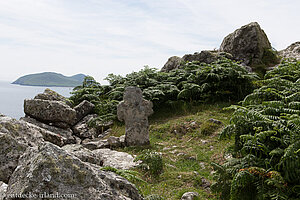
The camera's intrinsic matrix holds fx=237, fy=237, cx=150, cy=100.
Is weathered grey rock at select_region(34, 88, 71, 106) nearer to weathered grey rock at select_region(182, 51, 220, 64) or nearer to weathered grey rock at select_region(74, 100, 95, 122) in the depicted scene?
weathered grey rock at select_region(74, 100, 95, 122)

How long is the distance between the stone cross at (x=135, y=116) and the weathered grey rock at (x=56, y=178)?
6498 millimetres

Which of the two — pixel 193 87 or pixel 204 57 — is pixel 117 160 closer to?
pixel 193 87

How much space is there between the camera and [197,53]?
663 inches

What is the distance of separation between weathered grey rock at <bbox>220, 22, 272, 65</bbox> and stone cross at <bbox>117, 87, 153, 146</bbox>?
10632 millimetres

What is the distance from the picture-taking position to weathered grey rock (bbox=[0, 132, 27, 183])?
293cm

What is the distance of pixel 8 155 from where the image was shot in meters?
3.04

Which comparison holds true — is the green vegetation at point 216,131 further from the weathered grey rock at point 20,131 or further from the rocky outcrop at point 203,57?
the weathered grey rock at point 20,131

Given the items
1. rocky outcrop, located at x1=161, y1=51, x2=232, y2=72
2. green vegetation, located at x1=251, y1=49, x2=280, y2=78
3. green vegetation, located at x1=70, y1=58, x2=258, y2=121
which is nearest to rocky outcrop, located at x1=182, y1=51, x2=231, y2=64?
rocky outcrop, located at x1=161, y1=51, x2=232, y2=72

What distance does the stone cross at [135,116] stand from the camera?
8.88 metres

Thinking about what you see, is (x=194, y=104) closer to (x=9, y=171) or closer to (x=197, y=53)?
(x=197, y=53)

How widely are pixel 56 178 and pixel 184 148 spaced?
6.79 meters

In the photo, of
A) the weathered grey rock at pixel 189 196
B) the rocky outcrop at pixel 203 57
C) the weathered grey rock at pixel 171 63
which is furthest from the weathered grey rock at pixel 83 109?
the weathered grey rock at pixel 189 196

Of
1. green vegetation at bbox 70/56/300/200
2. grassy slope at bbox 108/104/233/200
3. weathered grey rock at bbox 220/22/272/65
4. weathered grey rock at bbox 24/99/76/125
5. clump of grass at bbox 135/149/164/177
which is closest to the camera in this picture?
green vegetation at bbox 70/56/300/200

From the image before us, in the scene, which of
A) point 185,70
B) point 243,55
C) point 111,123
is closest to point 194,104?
point 185,70
